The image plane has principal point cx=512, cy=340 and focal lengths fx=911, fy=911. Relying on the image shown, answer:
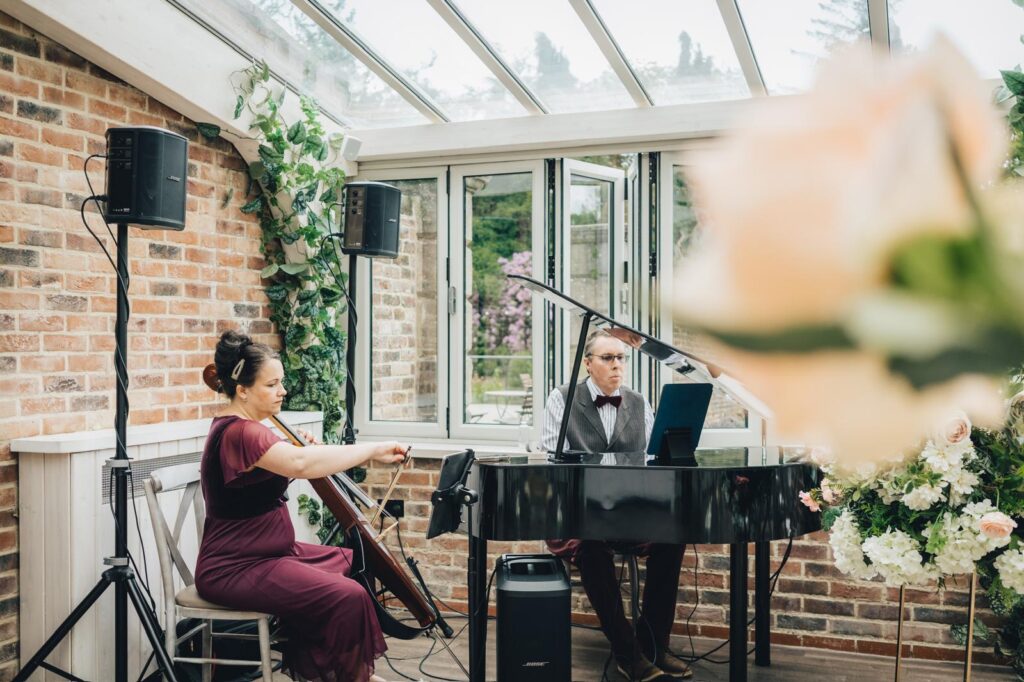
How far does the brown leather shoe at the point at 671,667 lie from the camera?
3826 mm

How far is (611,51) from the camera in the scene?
152 inches

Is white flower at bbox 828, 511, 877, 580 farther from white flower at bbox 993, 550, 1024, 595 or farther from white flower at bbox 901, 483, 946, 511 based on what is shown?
white flower at bbox 993, 550, 1024, 595

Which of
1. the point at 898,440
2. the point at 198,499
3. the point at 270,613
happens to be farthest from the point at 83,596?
the point at 898,440

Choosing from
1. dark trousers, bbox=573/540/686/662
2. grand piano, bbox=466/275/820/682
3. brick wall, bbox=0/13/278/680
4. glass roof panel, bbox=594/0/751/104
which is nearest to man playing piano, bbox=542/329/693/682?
dark trousers, bbox=573/540/686/662

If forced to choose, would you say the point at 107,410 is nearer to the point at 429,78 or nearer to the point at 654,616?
the point at 429,78

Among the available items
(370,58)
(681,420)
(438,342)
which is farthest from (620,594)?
(370,58)

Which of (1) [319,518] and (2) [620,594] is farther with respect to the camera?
(1) [319,518]

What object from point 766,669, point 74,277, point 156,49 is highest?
point 156,49

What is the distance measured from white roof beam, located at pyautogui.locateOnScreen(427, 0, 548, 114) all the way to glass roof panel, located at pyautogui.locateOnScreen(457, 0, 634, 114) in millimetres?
22

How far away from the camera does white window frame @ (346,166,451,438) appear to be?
→ 4.93 m

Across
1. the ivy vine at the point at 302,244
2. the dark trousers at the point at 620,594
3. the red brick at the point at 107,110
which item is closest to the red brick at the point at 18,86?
the red brick at the point at 107,110

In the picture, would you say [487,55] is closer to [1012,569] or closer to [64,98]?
[64,98]

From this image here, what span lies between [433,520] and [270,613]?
638 mm

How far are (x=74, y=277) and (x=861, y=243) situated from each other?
3763 mm
